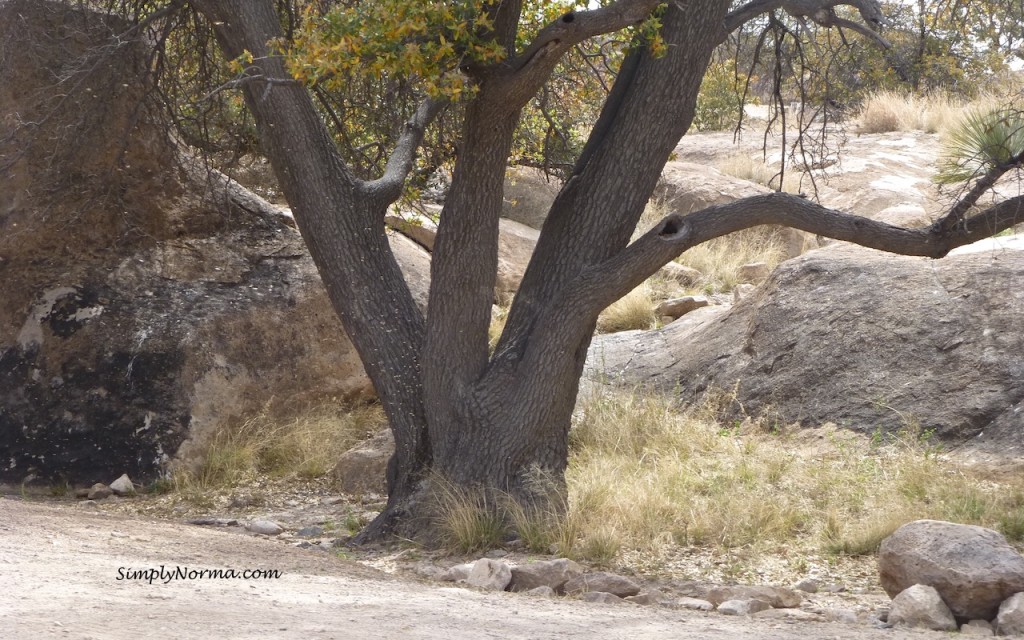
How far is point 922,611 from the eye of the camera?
447 cm

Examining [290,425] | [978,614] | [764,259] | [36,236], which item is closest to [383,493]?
[290,425]

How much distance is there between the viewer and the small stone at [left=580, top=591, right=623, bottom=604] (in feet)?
15.6

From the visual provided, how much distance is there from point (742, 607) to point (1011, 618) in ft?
3.49

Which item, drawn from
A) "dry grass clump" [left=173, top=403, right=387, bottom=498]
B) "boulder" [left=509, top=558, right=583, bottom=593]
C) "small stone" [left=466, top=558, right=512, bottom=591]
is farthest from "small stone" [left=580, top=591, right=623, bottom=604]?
"dry grass clump" [left=173, top=403, right=387, bottom=498]

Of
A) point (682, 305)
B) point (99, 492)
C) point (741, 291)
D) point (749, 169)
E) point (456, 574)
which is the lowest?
point (99, 492)

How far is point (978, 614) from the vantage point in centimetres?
451

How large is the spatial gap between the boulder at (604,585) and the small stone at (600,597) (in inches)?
3.2

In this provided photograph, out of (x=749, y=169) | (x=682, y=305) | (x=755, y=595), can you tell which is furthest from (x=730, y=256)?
(x=755, y=595)

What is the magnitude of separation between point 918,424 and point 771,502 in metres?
1.60

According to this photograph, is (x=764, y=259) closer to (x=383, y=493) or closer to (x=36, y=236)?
(x=383, y=493)

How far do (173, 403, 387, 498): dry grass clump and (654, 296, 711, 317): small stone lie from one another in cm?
341

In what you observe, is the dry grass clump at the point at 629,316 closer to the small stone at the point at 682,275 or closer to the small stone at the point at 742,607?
the small stone at the point at 682,275

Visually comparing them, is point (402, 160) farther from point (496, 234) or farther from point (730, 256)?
point (730, 256)

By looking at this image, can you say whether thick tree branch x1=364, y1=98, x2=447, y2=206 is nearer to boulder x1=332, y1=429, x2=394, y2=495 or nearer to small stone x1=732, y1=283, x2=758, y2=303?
boulder x1=332, y1=429, x2=394, y2=495
